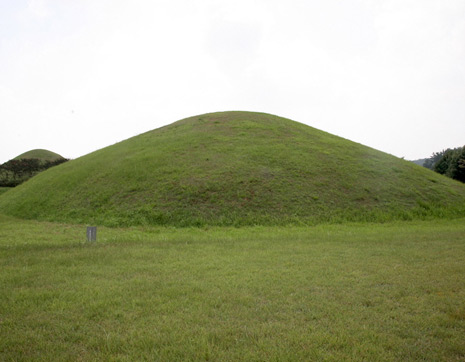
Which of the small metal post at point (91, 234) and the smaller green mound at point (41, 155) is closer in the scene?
the small metal post at point (91, 234)

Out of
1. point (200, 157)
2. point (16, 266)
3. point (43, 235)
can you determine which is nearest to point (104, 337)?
point (16, 266)

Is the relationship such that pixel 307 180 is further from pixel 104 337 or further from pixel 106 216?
pixel 104 337

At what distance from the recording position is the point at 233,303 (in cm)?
559

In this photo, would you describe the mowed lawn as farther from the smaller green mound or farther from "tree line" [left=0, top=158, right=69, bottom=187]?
the smaller green mound

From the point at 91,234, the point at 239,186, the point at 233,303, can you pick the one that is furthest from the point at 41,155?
the point at 233,303

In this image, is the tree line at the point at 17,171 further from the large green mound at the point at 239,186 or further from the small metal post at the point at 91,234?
the small metal post at the point at 91,234

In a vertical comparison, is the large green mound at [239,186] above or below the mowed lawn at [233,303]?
above

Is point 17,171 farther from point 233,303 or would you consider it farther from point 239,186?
point 233,303

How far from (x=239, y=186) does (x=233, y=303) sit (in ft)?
49.7

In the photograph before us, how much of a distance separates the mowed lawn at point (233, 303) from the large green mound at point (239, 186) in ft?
23.7

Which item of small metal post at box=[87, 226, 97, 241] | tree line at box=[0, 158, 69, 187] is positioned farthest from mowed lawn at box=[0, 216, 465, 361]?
tree line at box=[0, 158, 69, 187]

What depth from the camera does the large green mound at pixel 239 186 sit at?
1806 centimetres

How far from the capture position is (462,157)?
5312 centimetres

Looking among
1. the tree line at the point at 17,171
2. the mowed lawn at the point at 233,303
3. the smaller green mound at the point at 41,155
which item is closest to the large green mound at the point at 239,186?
the mowed lawn at the point at 233,303
